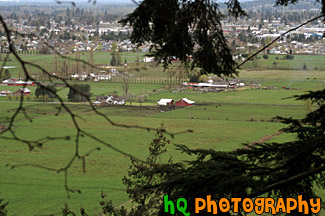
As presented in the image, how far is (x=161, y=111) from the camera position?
41312 mm

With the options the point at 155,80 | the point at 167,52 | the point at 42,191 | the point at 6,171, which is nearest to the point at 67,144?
the point at 6,171

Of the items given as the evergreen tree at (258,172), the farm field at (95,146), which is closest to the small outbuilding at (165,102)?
the farm field at (95,146)

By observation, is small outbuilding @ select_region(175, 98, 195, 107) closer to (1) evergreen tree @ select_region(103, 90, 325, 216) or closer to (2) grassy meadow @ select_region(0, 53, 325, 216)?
(2) grassy meadow @ select_region(0, 53, 325, 216)

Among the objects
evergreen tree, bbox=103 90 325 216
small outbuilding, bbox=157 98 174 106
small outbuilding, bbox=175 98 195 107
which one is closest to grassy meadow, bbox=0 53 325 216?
small outbuilding, bbox=157 98 174 106

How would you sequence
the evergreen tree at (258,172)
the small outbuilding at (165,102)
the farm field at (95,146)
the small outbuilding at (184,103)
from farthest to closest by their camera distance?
the small outbuilding at (184,103), the small outbuilding at (165,102), the farm field at (95,146), the evergreen tree at (258,172)

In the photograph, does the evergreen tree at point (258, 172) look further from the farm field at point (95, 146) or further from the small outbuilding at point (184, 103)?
the small outbuilding at point (184, 103)

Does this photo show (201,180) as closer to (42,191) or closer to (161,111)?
(42,191)

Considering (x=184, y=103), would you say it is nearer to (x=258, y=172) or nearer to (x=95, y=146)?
(x=95, y=146)

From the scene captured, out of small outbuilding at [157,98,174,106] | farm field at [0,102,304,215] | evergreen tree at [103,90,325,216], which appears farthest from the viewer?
small outbuilding at [157,98,174,106]

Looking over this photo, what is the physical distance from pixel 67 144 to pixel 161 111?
1313 cm

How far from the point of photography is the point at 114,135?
3192cm

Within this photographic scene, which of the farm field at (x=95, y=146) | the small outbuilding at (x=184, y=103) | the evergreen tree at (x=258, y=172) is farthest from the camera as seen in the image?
the small outbuilding at (x=184, y=103)

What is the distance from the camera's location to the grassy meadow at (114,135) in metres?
18.8

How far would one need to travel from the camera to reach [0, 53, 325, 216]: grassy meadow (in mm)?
18812
